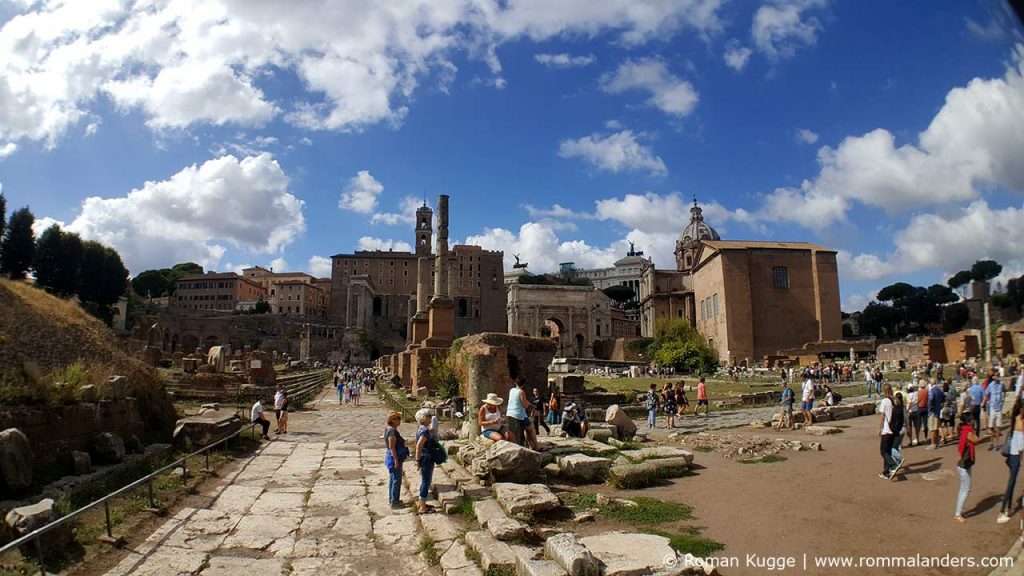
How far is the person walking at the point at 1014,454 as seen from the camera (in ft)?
17.6

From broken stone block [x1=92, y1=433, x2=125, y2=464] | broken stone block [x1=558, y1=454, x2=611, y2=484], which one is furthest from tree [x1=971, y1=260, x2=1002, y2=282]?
broken stone block [x1=92, y1=433, x2=125, y2=464]

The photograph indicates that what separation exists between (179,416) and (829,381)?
30.1 meters

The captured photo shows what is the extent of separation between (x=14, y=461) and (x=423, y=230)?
306 ft

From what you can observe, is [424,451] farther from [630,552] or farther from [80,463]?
[80,463]

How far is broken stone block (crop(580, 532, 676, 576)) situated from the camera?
4398 millimetres

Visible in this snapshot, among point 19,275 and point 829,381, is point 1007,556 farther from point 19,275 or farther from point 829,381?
point 19,275

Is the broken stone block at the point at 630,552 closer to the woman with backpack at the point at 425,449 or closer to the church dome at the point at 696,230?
the woman with backpack at the point at 425,449

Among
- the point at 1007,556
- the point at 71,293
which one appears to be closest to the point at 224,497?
A: the point at 1007,556

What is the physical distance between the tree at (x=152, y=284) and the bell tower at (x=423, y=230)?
1715 inches

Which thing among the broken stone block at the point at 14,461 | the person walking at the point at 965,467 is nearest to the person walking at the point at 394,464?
the broken stone block at the point at 14,461

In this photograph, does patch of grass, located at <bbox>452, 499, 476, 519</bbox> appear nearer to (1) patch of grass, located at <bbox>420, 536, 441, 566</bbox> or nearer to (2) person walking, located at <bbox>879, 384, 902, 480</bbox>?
(1) patch of grass, located at <bbox>420, 536, 441, 566</bbox>

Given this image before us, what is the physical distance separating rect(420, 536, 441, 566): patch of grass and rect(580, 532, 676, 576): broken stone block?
4.41 feet

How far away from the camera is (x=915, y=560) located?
4.81 metres

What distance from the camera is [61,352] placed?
11062mm
